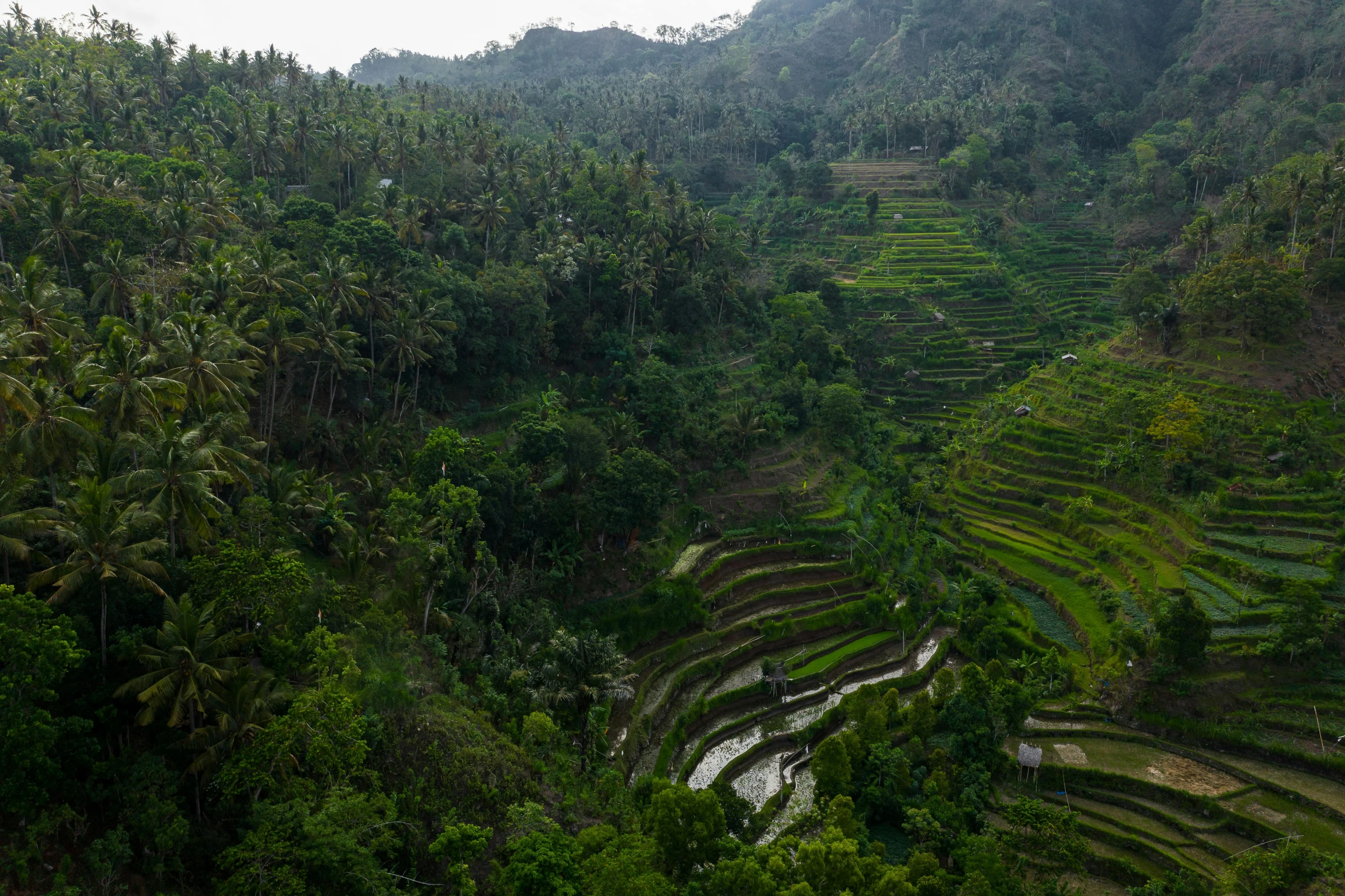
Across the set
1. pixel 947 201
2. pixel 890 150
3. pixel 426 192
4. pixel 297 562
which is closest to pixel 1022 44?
pixel 890 150

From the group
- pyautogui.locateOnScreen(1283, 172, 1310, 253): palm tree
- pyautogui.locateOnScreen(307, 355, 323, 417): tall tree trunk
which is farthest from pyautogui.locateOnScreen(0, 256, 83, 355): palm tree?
pyautogui.locateOnScreen(1283, 172, 1310, 253): palm tree

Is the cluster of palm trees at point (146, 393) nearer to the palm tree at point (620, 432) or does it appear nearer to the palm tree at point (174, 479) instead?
the palm tree at point (174, 479)

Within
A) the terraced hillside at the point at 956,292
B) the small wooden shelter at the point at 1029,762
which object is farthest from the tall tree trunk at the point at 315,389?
the terraced hillside at the point at 956,292

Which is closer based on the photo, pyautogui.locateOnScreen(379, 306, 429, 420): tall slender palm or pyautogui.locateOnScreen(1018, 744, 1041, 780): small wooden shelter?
pyautogui.locateOnScreen(1018, 744, 1041, 780): small wooden shelter

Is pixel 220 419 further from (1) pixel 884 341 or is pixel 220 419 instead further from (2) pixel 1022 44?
(2) pixel 1022 44

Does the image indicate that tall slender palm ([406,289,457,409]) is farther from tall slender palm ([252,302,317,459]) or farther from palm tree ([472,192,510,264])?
palm tree ([472,192,510,264])

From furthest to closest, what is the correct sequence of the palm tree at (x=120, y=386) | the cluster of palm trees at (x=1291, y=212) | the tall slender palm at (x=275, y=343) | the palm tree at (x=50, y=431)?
the cluster of palm trees at (x=1291, y=212)
the tall slender palm at (x=275, y=343)
the palm tree at (x=120, y=386)
the palm tree at (x=50, y=431)

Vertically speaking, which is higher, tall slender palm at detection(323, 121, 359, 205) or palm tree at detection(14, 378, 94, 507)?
tall slender palm at detection(323, 121, 359, 205)
